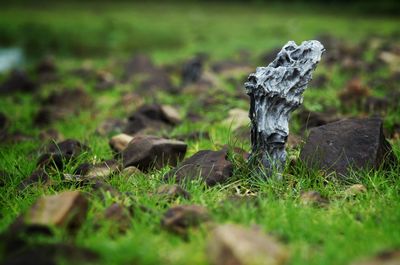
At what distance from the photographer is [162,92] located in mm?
9383

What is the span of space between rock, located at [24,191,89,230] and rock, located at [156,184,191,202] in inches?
26.5

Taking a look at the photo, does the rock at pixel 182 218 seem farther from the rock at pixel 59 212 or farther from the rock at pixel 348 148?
the rock at pixel 348 148

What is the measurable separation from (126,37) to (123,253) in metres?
19.2

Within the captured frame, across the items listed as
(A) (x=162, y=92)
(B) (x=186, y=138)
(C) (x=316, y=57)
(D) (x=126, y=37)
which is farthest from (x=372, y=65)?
(D) (x=126, y=37)

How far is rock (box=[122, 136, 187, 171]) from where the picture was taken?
15.5 ft

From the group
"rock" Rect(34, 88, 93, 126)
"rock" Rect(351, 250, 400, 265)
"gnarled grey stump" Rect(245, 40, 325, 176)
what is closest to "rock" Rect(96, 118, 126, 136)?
"rock" Rect(34, 88, 93, 126)

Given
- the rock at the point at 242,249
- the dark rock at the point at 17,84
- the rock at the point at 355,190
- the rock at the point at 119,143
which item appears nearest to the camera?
the rock at the point at 242,249

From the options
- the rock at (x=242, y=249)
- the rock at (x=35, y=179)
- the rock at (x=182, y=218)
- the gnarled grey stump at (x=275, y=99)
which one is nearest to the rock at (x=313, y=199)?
the gnarled grey stump at (x=275, y=99)

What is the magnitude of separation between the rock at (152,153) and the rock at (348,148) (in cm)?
123

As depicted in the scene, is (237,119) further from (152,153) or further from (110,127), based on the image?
(152,153)

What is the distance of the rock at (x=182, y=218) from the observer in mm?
3309

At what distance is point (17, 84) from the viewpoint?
10.2 metres

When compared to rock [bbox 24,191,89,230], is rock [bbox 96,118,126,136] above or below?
below

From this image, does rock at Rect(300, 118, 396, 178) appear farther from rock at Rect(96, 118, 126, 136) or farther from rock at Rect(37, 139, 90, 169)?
rock at Rect(96, 118, 126, 136)
